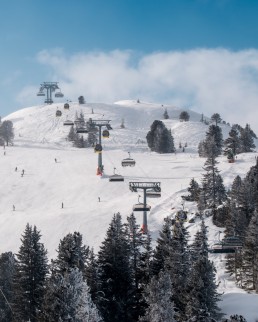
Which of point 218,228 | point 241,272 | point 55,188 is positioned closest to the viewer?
point 241,272

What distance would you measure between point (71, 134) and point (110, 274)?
104m

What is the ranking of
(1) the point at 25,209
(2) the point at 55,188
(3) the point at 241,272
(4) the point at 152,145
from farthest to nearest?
(4) the point at 152,145, (2) the point at 55,188, (1) the point at 25,209, (3) the point at 241,272

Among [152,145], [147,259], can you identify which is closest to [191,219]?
[147,259]

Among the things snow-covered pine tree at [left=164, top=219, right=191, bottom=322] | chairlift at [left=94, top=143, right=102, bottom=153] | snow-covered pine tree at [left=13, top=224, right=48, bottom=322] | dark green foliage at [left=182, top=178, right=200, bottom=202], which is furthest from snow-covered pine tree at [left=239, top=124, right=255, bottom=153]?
snow-covered pine tree at [left=13, top=224, right=48, bottom=322]

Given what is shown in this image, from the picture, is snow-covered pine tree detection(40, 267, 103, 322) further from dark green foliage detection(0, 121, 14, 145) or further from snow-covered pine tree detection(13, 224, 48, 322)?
dark green foliage detection(0, 121, 14, 145)

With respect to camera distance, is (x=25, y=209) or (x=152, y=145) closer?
(x=25, y=209)

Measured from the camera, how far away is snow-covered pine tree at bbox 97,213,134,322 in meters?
33.9

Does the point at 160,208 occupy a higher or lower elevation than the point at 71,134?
lower

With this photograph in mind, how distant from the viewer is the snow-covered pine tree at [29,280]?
36094 millimetres

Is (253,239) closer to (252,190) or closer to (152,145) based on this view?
(252,190)

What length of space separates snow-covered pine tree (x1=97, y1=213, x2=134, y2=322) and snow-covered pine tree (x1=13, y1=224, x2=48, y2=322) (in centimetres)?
469

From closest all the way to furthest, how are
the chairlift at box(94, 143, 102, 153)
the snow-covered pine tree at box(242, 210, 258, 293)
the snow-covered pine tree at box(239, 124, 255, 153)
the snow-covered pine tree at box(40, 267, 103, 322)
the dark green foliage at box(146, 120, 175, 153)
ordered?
1. the snow-covered pine tree at box(40, 267, 103, 322)
2. the snow-covered pine tree at box(242, 210, 258, 293)
3. the chairlift at box(94, 143, 102, 153)
4. the snow-covered pine tree at box(239, 124, 255, 153)
5. the dark green foliage at box(146, 120, 175, 153)

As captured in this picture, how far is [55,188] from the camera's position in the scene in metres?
76.8

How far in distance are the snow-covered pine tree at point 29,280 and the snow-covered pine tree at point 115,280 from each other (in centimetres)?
469
